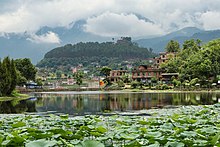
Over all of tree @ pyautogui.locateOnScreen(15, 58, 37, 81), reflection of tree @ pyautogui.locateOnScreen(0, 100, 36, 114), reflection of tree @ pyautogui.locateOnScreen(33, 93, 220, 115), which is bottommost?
reflection of tree @ pyautogui.locateOnScreen(0, 100, 36, 114)

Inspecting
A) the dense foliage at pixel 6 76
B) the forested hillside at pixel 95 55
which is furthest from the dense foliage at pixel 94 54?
the dense foliage at pixel 6 76

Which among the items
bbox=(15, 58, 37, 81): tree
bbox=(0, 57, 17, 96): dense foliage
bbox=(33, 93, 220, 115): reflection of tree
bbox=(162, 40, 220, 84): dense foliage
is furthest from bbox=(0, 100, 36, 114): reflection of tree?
bbox=(15, 58, 37, 81): tree

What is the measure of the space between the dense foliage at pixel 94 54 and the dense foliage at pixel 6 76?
13036 centimetres

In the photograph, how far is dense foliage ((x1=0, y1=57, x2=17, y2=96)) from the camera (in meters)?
38.6

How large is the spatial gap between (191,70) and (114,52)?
127m

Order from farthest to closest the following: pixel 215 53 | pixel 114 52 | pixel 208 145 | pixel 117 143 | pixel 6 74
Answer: pixel 114 52
pixel 215 53
pixel 6 74
pixel 117 143
pixel 208 145

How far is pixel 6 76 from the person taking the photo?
3866cm

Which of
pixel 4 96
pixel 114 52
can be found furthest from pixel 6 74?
pixel 114 52

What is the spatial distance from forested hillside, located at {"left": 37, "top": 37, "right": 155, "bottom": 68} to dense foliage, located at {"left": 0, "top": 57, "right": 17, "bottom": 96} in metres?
Answer: 130

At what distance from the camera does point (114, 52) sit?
185m

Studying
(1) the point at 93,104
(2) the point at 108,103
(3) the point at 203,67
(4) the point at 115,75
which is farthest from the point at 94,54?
(1) the point at 93,104

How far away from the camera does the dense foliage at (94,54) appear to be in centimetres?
A: 17688

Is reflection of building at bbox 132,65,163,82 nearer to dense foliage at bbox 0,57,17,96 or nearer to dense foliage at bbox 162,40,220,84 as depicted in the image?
dense foliage at bbox 162,40,220,84

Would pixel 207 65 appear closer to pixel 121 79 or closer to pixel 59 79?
pixel 121 79
